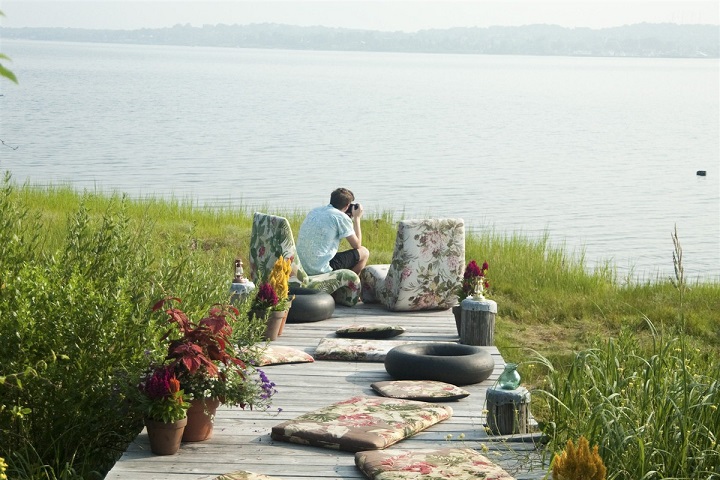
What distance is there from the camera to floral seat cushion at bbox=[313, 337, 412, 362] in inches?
283

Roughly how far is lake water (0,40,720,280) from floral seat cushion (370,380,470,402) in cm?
859

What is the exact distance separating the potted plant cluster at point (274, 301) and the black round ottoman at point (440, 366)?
1.15m

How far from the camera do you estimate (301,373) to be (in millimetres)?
6770

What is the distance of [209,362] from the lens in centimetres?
485

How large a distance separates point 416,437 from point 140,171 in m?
22.3

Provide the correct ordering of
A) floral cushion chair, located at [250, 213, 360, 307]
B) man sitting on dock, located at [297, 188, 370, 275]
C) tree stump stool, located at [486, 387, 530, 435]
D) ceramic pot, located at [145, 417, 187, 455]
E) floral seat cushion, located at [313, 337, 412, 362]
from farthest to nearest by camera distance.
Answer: man sitting on dock, located at [297, 188, 370, 275] → floral cushion chair, located at [250, 213, 360, 307] → floral seat cushion, located at [313, 337, 412, 362] → tree stump stool, located at [486, 387, 530, 435] → ceramic pot, located at [145, 417, 187, 455]

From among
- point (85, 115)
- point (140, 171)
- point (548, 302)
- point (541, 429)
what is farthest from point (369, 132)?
point (541, 429)

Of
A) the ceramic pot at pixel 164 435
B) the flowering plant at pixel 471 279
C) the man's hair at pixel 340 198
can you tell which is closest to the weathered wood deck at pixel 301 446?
the ceramic pot at pixel 164 435

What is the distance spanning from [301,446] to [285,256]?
3.86 meters

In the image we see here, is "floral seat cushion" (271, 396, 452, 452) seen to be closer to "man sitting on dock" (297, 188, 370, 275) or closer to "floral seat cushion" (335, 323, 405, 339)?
"floral seat cushion" (335, 323, 405, 339)

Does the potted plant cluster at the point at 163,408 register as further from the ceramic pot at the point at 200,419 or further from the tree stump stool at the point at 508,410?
the tree stump stool at the point at 508,410

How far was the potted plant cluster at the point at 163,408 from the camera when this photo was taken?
4.81m

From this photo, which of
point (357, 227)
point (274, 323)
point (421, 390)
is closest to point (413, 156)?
point (357, 227)

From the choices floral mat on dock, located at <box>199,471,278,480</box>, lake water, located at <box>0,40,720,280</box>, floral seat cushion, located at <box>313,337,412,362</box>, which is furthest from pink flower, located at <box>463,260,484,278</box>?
lake water, located at <box>0,40,720,280</box>
